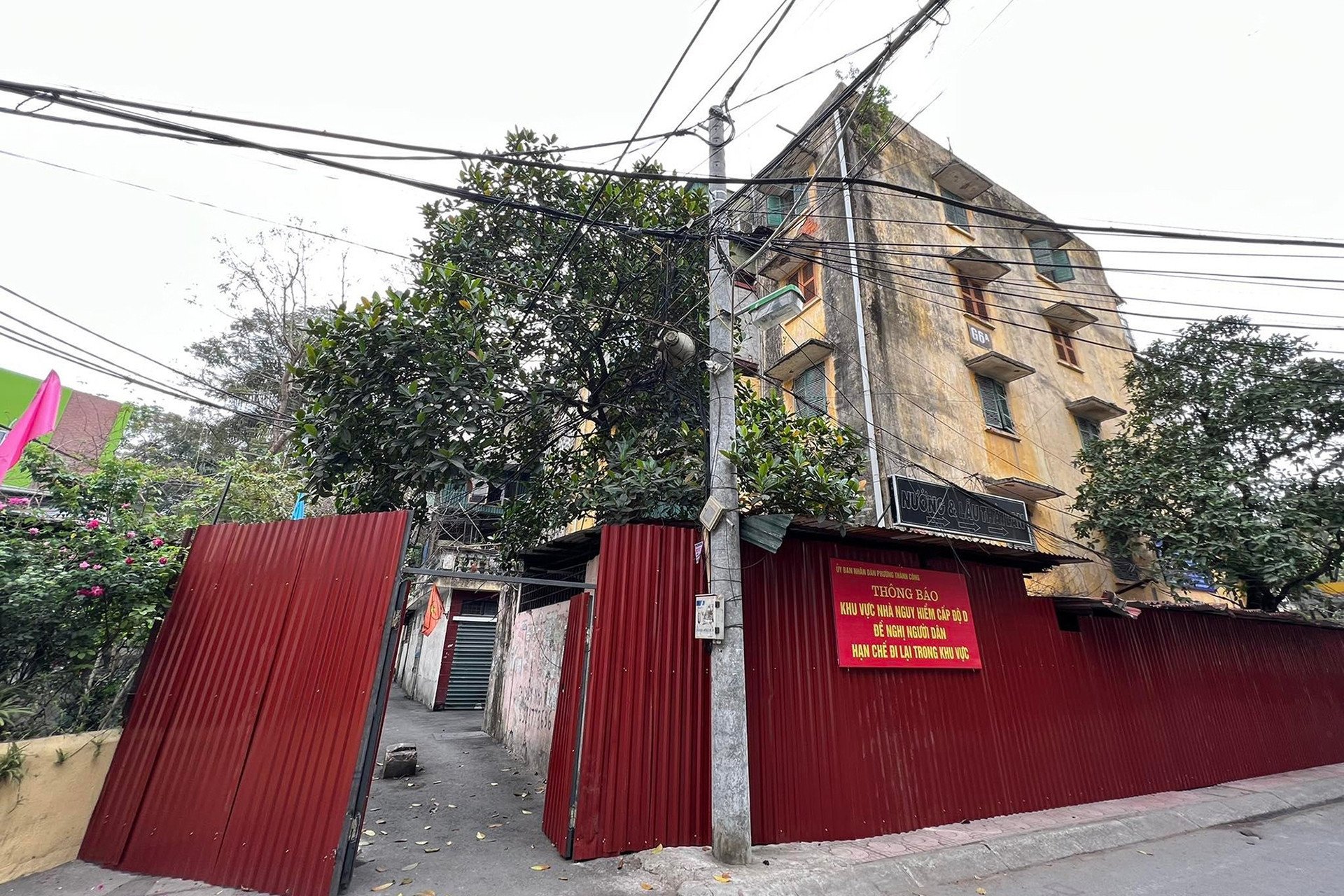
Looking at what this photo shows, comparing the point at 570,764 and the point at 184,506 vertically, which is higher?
the point at 184,506

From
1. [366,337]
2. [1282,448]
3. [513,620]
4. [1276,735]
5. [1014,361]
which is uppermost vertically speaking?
[1014,361]

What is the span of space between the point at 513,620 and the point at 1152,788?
10.5 metres

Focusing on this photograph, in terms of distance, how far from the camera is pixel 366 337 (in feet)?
20.1

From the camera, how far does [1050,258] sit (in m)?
15.5

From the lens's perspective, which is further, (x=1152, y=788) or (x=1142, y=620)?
(x=1142, y=620)

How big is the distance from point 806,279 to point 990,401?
4698 millimetres

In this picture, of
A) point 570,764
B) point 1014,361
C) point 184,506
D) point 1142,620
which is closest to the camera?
point 570,764

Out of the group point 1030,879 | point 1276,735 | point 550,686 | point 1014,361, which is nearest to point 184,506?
point 550,686

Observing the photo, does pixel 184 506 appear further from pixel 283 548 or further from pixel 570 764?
pixel 570 764

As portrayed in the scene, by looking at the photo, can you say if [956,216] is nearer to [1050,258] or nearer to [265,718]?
[1050,258]

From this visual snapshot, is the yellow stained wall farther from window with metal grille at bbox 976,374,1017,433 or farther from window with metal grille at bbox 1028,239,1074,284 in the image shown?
window with metal grille at bbox 1028,239,1074,284

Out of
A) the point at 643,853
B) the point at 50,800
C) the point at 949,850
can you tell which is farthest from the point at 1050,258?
the point at 50,800

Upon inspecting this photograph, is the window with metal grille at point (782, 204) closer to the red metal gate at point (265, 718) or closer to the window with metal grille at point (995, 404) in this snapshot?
the window with metal grille at point (995, 404)

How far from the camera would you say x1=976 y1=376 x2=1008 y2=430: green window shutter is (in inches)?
443
